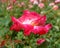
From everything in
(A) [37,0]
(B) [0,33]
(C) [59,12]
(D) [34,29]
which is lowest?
(D) [34,29]

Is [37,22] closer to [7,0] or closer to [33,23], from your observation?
[33,23]

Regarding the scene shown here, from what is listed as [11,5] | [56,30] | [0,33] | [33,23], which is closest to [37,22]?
[33,23]

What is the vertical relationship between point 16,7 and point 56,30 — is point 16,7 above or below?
above

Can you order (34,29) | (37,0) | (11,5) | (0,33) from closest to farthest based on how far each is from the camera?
(34,29) → (0,33) → (11,5) → (37,0)

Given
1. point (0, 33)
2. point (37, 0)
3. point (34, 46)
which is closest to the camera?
point (34, 46)

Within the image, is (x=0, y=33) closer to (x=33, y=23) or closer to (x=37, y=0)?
(x=33, y=23)

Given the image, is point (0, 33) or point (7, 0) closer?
point (0, 33)
